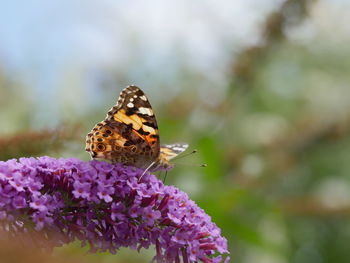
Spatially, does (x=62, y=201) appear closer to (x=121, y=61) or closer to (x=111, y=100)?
(x=111, y=100)

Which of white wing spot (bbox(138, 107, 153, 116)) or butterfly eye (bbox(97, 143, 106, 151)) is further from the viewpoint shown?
white wing spot (bbox(138, 107, 153, 116))

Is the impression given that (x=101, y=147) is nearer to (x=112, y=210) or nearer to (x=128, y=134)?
(x=128, y=134)

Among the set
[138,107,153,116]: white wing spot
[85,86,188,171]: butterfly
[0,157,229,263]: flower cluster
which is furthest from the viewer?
[138,107,153,116]: white wing spot

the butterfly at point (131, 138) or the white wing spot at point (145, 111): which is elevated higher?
the white wing spot at point (145, 111)

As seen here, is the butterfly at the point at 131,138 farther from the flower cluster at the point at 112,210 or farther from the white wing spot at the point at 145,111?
the flower cluster at the point at 112,210

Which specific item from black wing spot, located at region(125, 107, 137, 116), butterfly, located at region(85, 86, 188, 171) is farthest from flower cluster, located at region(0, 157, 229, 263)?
black wing spot, located at region(125, 107, 137, 116)

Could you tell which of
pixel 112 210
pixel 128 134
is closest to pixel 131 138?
pixel 128 134

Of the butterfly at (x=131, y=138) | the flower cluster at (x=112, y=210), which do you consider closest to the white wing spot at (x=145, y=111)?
the butterfly at (x=131, y=138)

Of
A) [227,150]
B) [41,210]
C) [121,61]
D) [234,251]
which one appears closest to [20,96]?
[121,61]

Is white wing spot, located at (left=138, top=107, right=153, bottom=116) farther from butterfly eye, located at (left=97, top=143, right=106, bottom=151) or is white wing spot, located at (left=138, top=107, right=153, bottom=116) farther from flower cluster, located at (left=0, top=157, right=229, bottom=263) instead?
flower cluster, located at (left=0, top=157, right=229, bottom=263)
